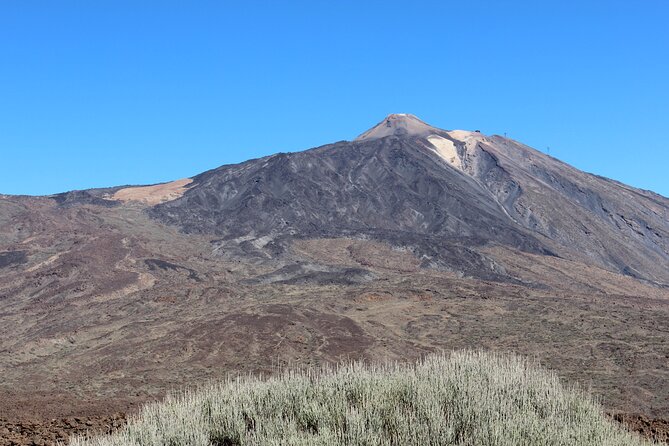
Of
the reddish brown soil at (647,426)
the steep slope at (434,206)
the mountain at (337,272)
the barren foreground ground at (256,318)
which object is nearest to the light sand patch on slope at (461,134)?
the mountain at (337,272)

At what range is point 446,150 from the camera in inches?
4424

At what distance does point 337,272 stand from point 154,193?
46.9 metres

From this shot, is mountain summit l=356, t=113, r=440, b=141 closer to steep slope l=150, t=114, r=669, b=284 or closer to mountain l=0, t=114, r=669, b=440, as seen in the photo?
mountain l=0, t=114, r=669, b=440

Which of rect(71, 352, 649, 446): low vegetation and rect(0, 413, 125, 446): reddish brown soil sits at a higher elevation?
rect(71, 352, 649, 446): low vegetation

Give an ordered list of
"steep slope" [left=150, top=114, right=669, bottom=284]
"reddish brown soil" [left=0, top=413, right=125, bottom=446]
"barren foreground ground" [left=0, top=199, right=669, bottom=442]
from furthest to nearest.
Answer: "steep slope" [left=150, top=114, right=669, bottom=284] < "barren foreground ground" [left=0, top=199, right=669, bottom=442] < "reddish brown soil" [left=0, top=413, right=125, bottom=446]

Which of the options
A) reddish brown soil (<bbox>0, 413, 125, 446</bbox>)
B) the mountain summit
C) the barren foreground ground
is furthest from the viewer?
the mountain summit

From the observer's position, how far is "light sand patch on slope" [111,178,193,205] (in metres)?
88.6

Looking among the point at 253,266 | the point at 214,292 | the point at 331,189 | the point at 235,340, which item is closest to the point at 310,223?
the point at 331,189

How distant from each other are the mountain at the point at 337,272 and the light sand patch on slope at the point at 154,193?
1.90 ft

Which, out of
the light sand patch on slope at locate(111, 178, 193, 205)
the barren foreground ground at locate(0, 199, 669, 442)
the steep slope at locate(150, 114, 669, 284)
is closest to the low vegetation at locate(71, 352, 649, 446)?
the barren foreground ground at locate(0, 199, 669, 442)

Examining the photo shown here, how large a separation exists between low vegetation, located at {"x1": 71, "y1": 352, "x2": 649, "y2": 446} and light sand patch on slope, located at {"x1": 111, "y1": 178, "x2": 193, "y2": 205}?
3164 inches

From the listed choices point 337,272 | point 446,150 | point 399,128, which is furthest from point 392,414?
point 399,128

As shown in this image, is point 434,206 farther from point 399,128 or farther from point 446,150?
point 399,128

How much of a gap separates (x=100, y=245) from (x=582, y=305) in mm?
39158
